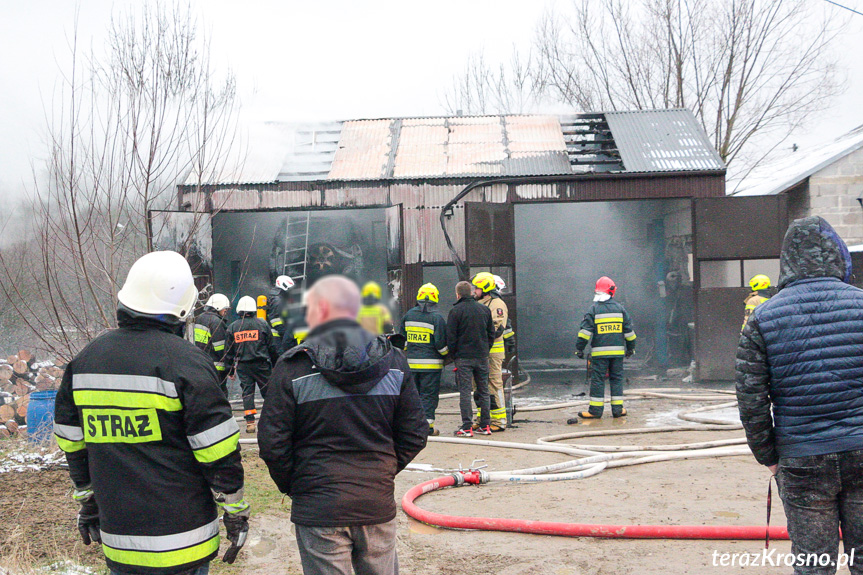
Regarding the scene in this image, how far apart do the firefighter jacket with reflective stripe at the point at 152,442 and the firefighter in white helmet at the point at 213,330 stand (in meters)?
5.88

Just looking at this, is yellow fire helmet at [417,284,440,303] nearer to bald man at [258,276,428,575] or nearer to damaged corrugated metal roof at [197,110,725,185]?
damaged corrugated metal roof at [197,110,725,185]

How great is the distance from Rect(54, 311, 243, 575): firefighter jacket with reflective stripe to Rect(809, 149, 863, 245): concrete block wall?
13037 mm

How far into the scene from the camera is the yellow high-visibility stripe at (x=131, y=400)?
2553 millimetres

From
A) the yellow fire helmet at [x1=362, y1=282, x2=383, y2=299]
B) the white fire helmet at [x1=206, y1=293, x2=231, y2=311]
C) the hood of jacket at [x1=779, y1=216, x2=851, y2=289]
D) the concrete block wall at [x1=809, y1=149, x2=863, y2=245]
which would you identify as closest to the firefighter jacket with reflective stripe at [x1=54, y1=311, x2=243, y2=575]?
the yellow fire helmet at [x1=362, y1=282, x2=383, y2=299]

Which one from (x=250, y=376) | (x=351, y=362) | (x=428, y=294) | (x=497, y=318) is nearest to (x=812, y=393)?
(x=351, y=362)

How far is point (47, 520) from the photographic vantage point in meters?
4.93

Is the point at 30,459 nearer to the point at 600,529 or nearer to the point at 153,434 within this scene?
the point at 153,434

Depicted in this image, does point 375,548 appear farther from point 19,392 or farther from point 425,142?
point 425,142

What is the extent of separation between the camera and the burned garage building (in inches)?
495

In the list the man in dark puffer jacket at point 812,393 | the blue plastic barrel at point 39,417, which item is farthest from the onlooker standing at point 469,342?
the man in dark puffer jacket at point 812,393

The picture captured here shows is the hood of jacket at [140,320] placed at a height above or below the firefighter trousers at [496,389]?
above

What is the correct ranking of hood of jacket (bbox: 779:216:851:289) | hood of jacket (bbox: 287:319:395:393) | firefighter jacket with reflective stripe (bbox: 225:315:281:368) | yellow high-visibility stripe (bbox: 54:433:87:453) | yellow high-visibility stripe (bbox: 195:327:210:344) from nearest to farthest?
1. hood of jacket (bbox: 287:319:395:393)
2. yellow high-visibility stripe (bbox: 54:433:87:453)
3. hood of jacket (bbox: 779:216:851:289)
4. yellow high-visibility stripe (bbox: 195:327:210:344)
5. firefighter jacket with reflective stripe (bbox: 225:315:281:368)

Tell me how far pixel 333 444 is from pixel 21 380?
9.34 meters

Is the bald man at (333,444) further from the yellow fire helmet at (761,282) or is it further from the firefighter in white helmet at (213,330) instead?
the yellow fire helmet at (761,282)
